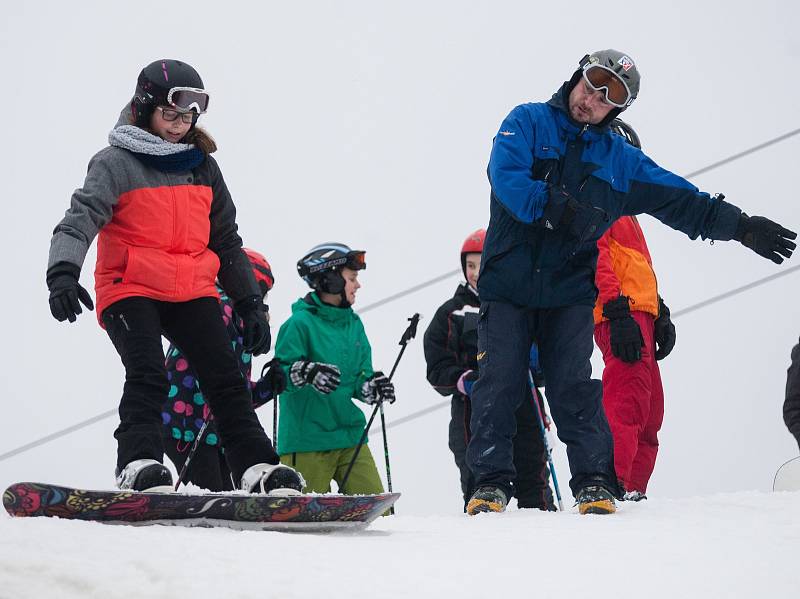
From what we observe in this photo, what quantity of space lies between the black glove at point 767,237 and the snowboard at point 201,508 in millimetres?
1688

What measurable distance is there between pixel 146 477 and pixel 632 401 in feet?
7.29

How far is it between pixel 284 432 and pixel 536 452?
3.68ft

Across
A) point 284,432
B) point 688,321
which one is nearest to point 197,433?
point 284,432

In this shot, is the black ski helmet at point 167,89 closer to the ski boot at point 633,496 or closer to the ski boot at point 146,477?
the ski boot at point 146,477

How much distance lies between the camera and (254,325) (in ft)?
12.0

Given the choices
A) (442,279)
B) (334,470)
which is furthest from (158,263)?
(442,279)

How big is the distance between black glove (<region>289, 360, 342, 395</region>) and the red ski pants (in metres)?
1.13

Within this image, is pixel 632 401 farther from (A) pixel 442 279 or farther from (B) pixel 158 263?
(A) pixel 442 279

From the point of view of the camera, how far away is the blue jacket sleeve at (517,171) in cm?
365

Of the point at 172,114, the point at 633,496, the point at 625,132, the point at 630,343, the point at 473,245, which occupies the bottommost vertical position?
the point at 633,496

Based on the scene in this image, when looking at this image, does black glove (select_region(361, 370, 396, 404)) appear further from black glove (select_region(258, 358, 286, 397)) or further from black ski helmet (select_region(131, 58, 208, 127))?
black ski helmet (select_region(131, 58, 208, 127))

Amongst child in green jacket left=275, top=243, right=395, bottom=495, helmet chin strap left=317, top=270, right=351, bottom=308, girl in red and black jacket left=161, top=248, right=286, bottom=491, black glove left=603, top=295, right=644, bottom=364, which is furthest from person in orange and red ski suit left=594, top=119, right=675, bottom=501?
girl in red and black jacket left=161, top=248, right=286, bottom=491

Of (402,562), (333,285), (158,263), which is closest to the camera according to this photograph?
(402,562)

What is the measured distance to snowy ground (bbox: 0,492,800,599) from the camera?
79.3 inches
